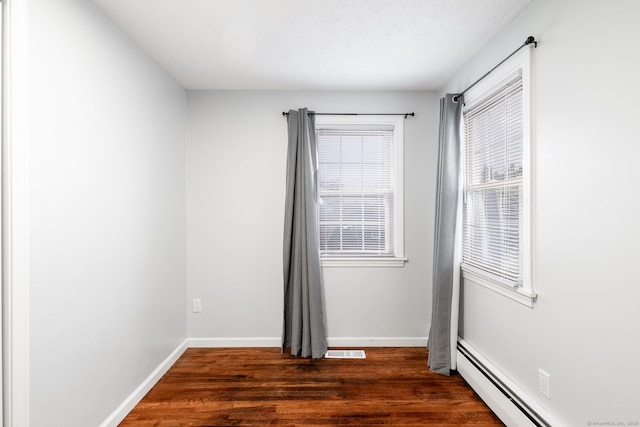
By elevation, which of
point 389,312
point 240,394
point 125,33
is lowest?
point 240,394

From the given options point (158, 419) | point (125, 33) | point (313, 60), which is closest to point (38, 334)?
point (158, 419)

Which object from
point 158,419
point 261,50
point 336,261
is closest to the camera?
point 158,419

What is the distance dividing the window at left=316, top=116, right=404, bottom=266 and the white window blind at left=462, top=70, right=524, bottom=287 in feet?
2.28

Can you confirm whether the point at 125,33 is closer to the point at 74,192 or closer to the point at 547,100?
the point at 74,192

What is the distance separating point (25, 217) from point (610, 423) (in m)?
2.55

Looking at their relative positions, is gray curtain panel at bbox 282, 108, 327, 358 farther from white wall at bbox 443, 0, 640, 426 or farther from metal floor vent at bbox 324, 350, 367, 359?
white wall at bbox 443, 0, 640, 426

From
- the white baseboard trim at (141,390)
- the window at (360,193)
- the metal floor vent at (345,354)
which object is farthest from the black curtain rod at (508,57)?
the white baseboard trim at (141,390)

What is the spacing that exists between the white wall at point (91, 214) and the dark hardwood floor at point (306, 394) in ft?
1.06

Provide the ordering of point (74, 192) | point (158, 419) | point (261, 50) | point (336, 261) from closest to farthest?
point (74, 192) < point (158, 419) < point (261, 50) < point (336, 261)

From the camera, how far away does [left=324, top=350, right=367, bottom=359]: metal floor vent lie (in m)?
2.76

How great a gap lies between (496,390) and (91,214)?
261cm

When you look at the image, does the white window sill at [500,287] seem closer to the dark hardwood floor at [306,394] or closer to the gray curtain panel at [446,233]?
the gray curtain panel at [446,233]

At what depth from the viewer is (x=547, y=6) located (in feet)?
5.14

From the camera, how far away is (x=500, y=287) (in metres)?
1.99
